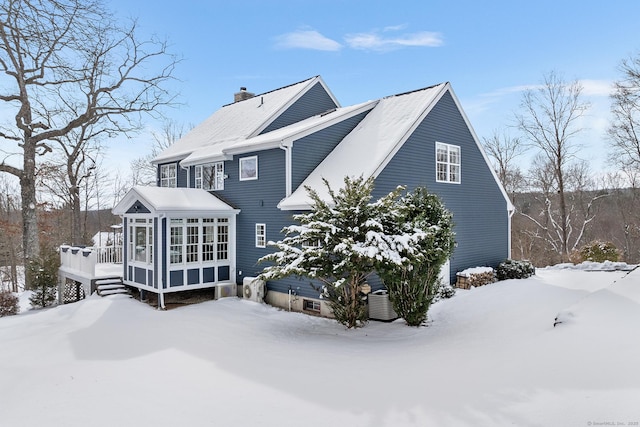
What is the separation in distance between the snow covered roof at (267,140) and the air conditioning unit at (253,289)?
446 cm

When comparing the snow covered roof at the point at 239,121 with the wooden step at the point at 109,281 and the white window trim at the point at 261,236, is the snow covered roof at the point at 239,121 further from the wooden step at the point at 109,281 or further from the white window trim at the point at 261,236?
the wooden step at the point at 109,281

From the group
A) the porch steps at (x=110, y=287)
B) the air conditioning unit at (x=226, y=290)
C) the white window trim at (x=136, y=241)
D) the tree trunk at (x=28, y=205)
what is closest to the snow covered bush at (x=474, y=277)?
the air conditioning unit at (x=226, y=290)

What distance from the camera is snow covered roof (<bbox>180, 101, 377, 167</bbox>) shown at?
13039 mm

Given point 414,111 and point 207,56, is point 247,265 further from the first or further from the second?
point 207,56

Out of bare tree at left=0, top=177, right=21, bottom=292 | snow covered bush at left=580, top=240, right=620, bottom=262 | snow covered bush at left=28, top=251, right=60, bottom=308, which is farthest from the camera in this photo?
bare tree at left=0, top=177, right=21, bottom=292

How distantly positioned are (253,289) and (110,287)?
5.52 m

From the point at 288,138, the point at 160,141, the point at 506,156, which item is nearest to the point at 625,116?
the point at 506,156

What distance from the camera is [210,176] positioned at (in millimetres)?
16031

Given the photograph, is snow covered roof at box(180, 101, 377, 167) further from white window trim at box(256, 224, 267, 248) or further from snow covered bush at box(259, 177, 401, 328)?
snow covered bush at box(259, 177, 401, 328)

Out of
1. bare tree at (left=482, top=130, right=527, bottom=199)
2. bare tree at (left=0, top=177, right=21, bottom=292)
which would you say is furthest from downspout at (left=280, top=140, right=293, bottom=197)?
bare tree at (left=0, top=177, right=21, bottom=292)

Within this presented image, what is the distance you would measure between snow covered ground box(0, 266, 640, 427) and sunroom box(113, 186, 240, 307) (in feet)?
6.24

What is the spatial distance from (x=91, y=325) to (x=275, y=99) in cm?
1168

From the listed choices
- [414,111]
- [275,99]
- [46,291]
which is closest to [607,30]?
[414,111]

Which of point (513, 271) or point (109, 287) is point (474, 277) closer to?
point (513, 271)
